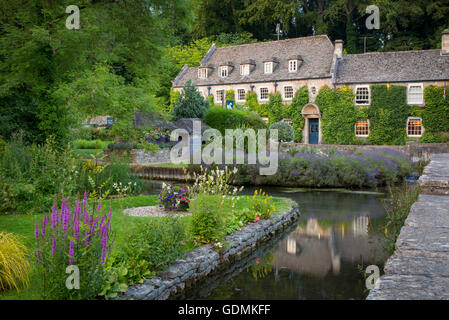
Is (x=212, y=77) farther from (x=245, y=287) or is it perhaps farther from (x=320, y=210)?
(x=245, y=287)

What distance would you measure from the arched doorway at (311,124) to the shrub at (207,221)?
2824 cm

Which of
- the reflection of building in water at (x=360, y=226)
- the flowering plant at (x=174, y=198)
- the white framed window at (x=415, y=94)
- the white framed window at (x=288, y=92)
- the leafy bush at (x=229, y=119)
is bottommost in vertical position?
the reflection of building in water at (x=360, y=226)

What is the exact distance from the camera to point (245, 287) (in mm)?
6020

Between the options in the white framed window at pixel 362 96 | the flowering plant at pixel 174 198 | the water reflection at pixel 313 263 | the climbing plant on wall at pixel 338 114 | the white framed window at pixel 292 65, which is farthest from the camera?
the white framed window at pixel 292 65

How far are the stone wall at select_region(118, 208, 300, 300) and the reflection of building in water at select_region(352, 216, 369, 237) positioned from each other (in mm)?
1840

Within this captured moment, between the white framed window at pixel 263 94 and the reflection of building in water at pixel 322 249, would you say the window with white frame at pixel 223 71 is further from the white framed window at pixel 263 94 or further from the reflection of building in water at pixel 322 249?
the reflection of building in water at pixel 322 249

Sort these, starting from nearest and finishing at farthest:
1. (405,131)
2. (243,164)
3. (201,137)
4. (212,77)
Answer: (243,164)
(201,137)
(405,131)
(212,77)

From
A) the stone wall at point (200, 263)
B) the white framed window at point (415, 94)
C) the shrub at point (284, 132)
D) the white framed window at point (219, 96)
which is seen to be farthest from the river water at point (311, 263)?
the white framed window at point (219, 96)

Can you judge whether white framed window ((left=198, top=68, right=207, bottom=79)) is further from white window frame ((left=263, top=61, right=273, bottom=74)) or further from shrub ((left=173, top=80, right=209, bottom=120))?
shrub ((left=173, top=80, right=209, bottom=120))

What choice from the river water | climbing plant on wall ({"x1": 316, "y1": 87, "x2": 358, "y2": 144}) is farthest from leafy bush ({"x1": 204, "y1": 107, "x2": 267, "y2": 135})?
the river water

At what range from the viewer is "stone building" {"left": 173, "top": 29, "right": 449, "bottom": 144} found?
102 ft

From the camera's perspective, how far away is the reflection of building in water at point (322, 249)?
23.2 ft
